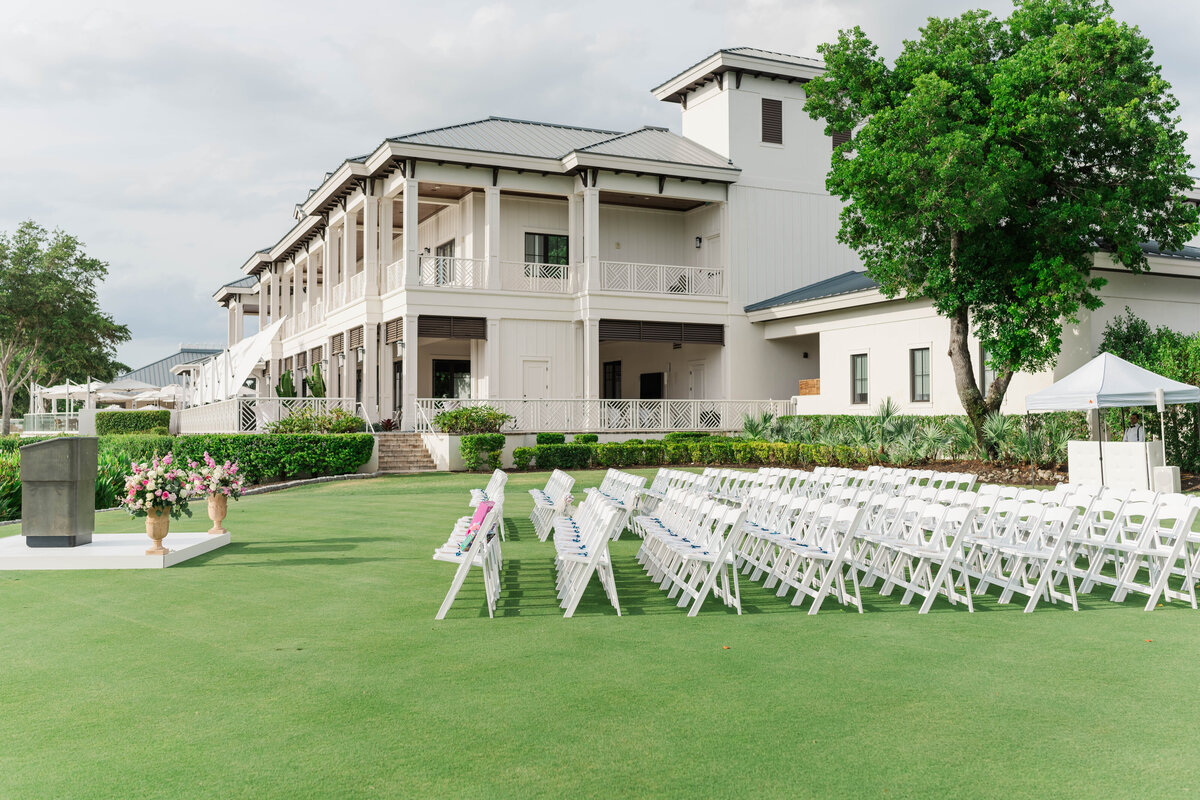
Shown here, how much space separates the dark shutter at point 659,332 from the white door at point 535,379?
74.3 inches

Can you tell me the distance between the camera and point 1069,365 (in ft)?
65.2

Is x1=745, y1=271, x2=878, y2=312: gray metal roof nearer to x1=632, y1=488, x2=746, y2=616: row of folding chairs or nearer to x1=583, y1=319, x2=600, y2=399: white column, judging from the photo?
x1=583, y1=319, x2=600, y2=399: white column

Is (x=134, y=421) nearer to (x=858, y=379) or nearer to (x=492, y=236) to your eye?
(x=492, y=236)

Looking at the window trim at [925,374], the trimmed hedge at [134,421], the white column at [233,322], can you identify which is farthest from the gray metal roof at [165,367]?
the window trim at [925,374]

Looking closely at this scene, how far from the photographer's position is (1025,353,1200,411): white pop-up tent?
47.6ft

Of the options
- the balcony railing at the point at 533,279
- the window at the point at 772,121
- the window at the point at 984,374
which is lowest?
the window at the point at 984,374

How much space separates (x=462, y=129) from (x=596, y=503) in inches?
834

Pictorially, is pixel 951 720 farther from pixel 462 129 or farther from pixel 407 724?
pixel 462 129

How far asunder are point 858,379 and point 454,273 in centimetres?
1146

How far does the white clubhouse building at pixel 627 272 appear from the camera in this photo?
85.0ft

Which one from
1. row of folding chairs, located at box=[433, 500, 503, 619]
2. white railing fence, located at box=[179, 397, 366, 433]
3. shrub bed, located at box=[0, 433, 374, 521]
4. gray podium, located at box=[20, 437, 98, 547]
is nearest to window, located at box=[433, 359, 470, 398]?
white railing fence, located at box=[179, 397, 366, 433]

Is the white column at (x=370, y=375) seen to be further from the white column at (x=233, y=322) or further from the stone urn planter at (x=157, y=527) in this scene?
the white column at (x=233, y=322)

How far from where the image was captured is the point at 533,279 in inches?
1097

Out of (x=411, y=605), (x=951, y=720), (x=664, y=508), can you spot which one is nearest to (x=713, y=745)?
(x=951, y=720)
